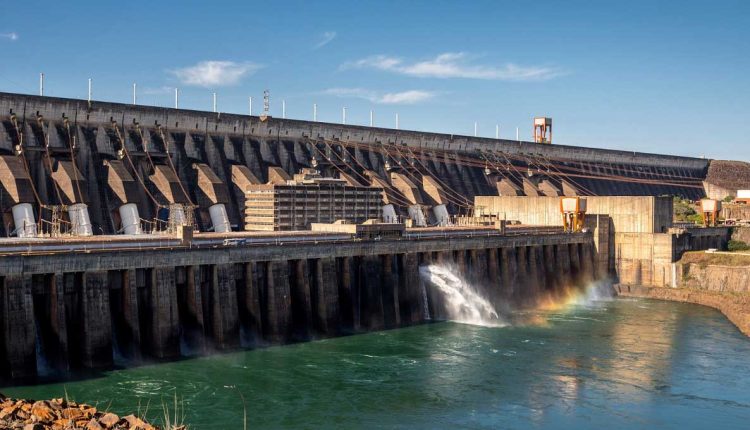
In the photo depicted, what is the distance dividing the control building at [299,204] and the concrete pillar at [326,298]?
43.3 feet

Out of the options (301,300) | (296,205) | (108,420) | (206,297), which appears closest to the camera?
(108,420)

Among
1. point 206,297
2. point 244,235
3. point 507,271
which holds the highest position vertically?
point 244,235

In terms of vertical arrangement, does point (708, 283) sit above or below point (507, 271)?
below

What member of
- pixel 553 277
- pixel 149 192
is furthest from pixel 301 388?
pixel 553 277

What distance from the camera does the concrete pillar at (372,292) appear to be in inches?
2343

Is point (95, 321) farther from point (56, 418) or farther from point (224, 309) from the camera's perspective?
point (56, 418)

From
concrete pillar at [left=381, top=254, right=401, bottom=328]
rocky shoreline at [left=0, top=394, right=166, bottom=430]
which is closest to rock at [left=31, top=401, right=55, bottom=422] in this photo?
rocky shoreline at [left=0, top=394, right=166, bottom=430]

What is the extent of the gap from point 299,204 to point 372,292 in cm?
1390

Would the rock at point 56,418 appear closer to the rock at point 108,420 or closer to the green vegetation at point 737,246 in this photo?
the rock at point 108,420

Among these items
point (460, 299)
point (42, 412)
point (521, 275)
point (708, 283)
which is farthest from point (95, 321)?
point (708, 283)

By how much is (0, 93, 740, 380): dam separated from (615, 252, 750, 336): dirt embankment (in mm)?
1665

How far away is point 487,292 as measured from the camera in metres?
70.5

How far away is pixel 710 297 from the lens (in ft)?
248

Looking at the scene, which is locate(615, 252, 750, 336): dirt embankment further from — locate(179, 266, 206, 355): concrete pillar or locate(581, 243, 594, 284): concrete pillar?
locate(179, 266, 206, 355): concrete pillar
